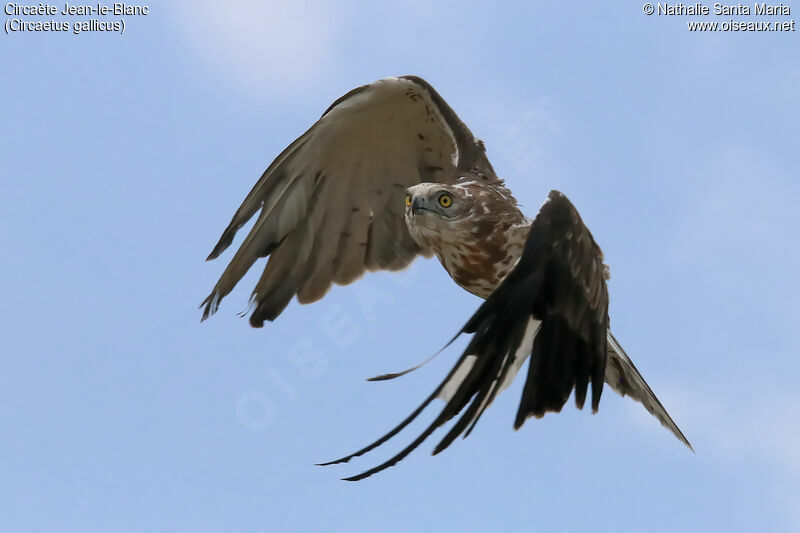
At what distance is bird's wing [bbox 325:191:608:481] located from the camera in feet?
20.3

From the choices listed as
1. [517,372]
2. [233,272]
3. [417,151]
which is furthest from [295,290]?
[517,372]

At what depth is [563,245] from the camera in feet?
21.3

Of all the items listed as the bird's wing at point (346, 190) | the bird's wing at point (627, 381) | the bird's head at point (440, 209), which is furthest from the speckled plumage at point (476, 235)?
the bird's wing at point (627, 381)

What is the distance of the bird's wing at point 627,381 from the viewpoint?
7523 millimetres

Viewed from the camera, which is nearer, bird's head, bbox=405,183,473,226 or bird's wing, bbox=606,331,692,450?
bird's head, bbox=405,183,473,226

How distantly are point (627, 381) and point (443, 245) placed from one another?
62.0 inches

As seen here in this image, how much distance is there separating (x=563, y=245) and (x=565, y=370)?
73 cm

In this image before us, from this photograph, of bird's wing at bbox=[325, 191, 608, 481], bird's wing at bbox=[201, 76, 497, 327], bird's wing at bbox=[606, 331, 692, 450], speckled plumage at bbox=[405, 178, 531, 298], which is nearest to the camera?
bird's wing at bbox=[325, 191, 608, 481]

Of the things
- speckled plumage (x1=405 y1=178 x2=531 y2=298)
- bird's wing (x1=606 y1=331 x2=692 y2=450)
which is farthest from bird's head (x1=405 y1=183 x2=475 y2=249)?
bird's wing (x1=606 y1=331 x2=692 y2=450)

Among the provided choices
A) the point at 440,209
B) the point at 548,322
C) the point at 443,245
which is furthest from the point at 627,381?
the point at 440,209

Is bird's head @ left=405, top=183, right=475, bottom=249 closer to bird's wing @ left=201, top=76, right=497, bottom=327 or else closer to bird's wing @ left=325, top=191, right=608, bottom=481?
bird's wing @ left=201, top=76, right=497, bottom=327

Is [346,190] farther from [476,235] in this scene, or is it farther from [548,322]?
[548,322]

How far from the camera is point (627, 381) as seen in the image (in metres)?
7.62

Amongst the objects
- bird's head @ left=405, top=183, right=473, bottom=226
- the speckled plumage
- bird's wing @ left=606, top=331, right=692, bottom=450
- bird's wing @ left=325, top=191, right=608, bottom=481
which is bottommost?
bird's wing @ left=606, top=331, right=692, bottom=450
